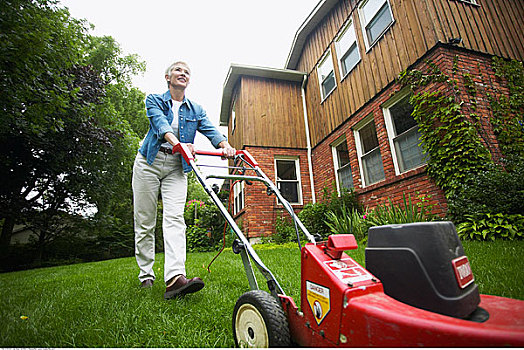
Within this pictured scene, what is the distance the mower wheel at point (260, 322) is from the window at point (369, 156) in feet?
18.5

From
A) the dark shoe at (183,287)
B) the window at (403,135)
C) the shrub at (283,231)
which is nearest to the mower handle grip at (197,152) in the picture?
the dark shoe at (183,287)

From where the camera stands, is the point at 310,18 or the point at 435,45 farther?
the point at 310,18

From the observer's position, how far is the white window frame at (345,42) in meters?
7.20

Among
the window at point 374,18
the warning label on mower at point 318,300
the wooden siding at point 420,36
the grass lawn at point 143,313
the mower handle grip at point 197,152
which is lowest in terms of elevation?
the grass lawn at point 143,313

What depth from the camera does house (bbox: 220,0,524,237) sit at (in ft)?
16.4

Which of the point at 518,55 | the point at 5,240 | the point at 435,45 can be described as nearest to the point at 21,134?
the point at 5,240

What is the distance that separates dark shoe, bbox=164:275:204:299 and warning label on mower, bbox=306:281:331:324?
43.4 inches

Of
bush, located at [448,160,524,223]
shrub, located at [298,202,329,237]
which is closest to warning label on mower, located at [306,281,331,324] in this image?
bush, located at [448,160,524,223]

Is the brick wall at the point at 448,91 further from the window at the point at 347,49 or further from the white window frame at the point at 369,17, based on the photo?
the window at the point at 347,49

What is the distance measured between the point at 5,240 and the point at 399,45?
44.4 ft

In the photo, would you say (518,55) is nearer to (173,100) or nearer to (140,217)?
(173,100)

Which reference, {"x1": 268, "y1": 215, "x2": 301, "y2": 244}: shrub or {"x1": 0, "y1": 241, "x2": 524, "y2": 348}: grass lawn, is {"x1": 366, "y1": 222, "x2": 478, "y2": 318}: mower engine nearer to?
{"x1": 0, "y1": 241, "x2": 524, "y2": 348}: grass lawn

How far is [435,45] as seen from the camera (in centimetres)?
479

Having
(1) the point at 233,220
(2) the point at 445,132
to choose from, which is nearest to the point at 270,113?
(2) the point at 445,132
